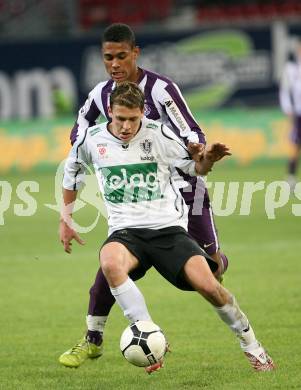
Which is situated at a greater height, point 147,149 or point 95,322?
point 147,149

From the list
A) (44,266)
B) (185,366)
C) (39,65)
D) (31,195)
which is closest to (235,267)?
(44,266)

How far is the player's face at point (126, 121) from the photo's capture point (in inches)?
274

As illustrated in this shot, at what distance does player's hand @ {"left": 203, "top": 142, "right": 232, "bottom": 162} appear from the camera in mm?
6668

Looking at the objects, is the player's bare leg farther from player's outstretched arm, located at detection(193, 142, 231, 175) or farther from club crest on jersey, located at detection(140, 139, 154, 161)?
club crest on jersey, located at detection(140, 139, 154, 161)

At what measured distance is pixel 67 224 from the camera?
7.48 m

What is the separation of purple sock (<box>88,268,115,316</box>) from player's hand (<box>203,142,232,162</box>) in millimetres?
1328

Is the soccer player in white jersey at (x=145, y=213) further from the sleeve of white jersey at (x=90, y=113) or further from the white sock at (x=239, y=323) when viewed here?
the sleeve of white jersey at (x=90, y=113)

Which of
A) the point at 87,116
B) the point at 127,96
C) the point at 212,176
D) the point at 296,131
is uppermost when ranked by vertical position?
the point at 127,96

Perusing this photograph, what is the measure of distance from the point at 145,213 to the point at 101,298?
89cm

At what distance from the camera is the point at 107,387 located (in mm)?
6820

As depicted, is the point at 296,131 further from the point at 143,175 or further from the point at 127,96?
the point at 127,96

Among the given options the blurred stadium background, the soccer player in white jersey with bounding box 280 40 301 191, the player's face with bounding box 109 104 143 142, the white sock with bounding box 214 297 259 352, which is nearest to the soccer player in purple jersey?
the blurred stadium background

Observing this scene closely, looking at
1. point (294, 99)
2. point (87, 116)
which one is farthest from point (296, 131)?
point (87, 116)

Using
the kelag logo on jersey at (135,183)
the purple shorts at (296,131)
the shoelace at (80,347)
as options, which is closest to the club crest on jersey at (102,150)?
the kelag logo on jersey at (135,183)
